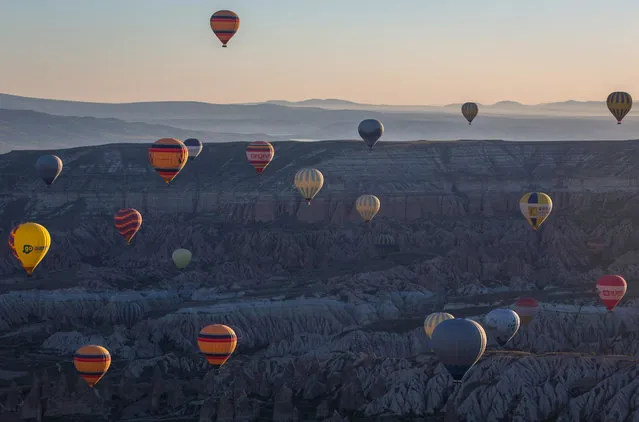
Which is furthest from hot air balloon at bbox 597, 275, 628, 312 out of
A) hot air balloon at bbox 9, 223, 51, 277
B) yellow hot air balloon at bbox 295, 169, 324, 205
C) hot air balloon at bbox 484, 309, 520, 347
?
hot air balloon at bbox 9, 223, 51, 277

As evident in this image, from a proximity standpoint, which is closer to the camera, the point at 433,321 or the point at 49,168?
the point at 433,321

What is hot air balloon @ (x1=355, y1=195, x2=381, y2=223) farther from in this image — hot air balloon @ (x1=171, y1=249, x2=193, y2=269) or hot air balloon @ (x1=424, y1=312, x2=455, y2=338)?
hot air balloon @ (x1=424, y1=312, x2=455, y2=338)

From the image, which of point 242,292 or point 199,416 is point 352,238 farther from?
point 199,416

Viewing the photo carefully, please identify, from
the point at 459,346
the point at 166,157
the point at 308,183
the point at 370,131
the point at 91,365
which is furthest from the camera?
the point at 370,131

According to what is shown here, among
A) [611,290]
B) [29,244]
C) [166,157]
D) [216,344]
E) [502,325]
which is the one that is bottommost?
[216,344]


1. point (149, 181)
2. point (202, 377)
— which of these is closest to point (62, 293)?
point (202, 377)

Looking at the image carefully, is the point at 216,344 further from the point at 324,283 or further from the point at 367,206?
the point at 367,206

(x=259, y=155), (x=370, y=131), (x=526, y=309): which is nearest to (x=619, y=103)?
(x=370, y=131)

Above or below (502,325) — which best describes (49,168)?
above
